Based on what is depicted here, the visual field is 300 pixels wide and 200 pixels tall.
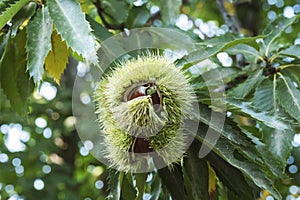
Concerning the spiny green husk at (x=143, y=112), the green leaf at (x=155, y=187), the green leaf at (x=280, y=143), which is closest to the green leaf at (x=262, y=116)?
the spiny green husk at (x=143, y=112)

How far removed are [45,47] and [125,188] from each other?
0.37 meters

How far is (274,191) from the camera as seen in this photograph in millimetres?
897

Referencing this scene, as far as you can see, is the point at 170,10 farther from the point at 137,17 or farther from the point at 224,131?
the point at 224,131

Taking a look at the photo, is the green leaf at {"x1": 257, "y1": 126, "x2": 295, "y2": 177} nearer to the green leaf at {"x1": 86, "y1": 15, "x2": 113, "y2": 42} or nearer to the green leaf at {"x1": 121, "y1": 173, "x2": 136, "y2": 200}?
the green leaf at {"x1": 121, "y1": 173, "x2": 136, "y2": 200}

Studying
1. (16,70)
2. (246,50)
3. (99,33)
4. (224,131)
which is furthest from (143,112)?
(246,50)

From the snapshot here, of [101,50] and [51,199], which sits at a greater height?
[101,50]

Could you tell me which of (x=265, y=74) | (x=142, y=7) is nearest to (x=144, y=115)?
(x=265, y=74)

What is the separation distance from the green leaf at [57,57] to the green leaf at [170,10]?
0.49m

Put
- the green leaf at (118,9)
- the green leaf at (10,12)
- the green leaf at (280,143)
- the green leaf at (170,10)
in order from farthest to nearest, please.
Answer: the green leaf at (118,9) < the green leaf at (170,10) < the green leaf at (280,143) < the green leaf at (10,12)

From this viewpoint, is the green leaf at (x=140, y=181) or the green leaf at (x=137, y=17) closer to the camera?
the green leaf at (x=140, y=181)

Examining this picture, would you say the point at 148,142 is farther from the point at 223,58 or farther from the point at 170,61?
the point at 223,58

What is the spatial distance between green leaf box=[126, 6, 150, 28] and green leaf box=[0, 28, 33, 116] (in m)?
0.63

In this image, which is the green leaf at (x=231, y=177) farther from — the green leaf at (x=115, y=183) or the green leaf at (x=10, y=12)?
the green leaf at (x=10, y=12)

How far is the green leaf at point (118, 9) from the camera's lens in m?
1.69
